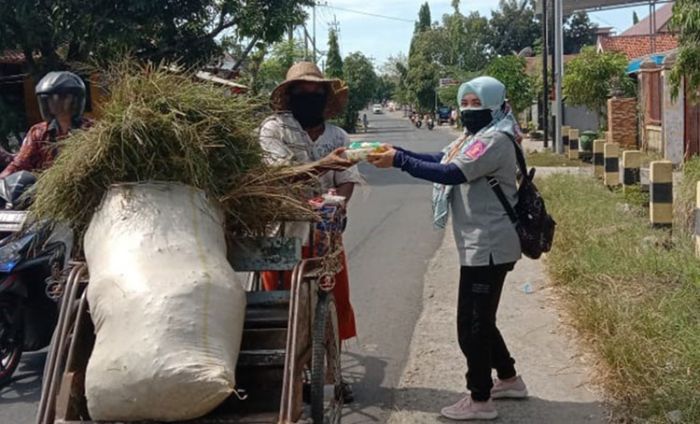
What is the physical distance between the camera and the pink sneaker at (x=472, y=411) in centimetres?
443

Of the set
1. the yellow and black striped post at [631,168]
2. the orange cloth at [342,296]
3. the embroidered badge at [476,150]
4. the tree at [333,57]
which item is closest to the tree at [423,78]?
the tree at [333,57]

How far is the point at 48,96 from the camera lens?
5383mm

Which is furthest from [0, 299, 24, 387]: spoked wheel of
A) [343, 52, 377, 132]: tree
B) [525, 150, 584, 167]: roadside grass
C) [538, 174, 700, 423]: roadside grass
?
[343, 52, 377, 132]: tree

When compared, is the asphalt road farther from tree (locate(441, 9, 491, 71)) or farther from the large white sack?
tree (locate(441, 9, 491, 71))

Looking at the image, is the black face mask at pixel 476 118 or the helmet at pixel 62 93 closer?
the black face mask at pixel 476 118

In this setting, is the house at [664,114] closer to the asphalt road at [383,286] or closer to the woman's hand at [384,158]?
the asphalt road at [383,286]

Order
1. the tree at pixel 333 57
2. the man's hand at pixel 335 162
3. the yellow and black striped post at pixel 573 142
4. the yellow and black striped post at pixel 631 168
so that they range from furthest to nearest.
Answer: the tree at pixel 333 57
the yellow and black striped post at pixel 573 142
the yellow and black striped post at pixel 631 168
the man's hand at pixel 335 162

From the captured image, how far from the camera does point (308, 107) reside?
4750 mm

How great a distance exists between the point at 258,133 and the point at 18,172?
2225 millimetres

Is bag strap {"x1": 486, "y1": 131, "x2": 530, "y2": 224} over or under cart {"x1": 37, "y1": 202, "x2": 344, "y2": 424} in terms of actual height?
over

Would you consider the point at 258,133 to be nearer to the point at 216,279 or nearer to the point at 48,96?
the point at 216,279

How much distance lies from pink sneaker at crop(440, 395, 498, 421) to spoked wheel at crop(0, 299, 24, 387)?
2.71 metres

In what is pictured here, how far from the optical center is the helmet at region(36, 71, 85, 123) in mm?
5387

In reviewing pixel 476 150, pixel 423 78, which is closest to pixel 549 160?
pixel 476 150
